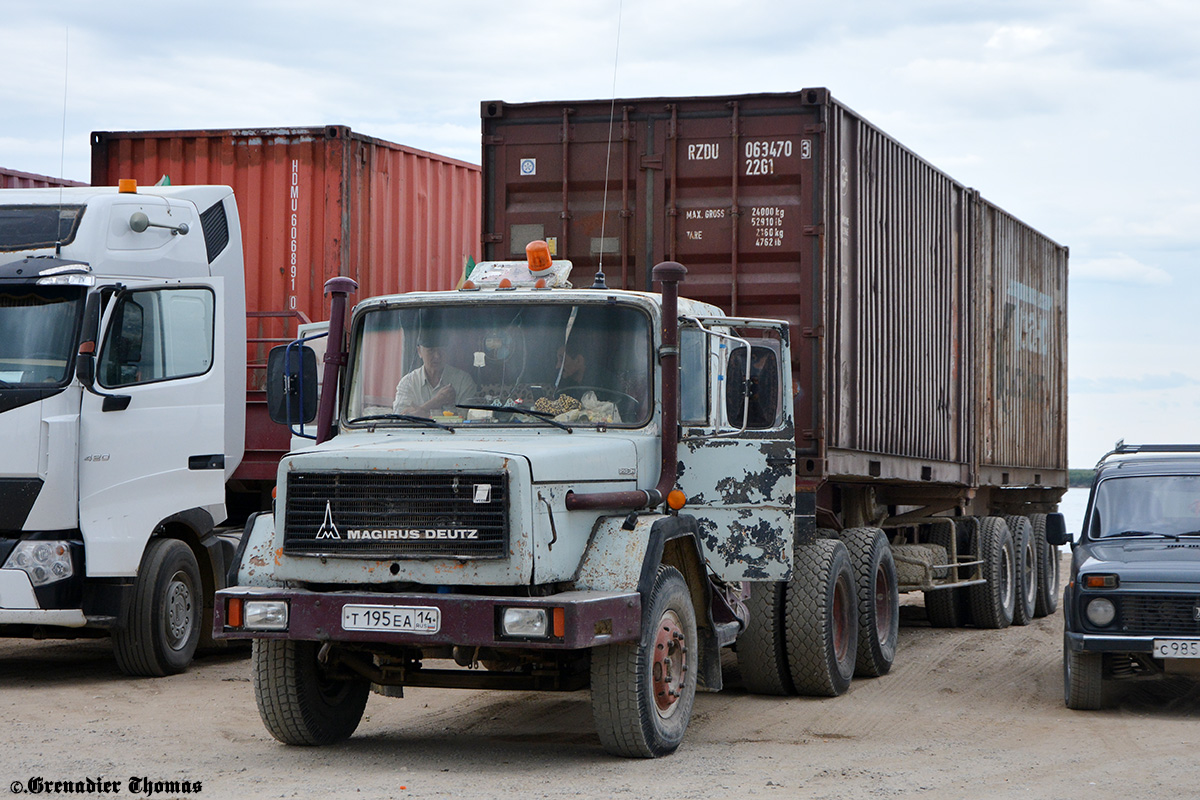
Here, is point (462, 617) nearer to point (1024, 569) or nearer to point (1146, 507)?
point (1146, 507)

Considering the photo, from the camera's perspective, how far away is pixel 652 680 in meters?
7.18

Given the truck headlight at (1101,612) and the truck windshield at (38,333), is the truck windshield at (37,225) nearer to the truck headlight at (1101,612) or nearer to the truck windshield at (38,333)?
the truck windshield at (38,333)

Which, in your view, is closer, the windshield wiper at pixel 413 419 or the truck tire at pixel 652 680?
the truck tire at pixel 652 680

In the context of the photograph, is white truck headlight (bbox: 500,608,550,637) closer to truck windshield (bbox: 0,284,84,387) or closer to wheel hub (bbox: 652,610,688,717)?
wheel hub (bbox: 652,610,688,717)

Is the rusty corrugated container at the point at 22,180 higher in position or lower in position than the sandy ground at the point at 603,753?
higher

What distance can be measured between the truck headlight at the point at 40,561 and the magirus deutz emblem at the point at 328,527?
3350 millimetres

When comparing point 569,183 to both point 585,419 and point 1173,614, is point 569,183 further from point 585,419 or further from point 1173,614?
point 1173,614

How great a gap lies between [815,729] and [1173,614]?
2221 mm

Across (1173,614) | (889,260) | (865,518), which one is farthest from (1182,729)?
(889,260)

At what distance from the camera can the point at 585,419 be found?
755cm

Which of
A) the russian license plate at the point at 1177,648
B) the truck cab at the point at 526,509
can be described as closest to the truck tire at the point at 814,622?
the truck cab at the point at 526,509

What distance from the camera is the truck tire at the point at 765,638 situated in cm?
955

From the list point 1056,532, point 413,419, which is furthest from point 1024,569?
point 413,419

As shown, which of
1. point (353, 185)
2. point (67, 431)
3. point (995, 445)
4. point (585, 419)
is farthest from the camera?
point (995, 445)
